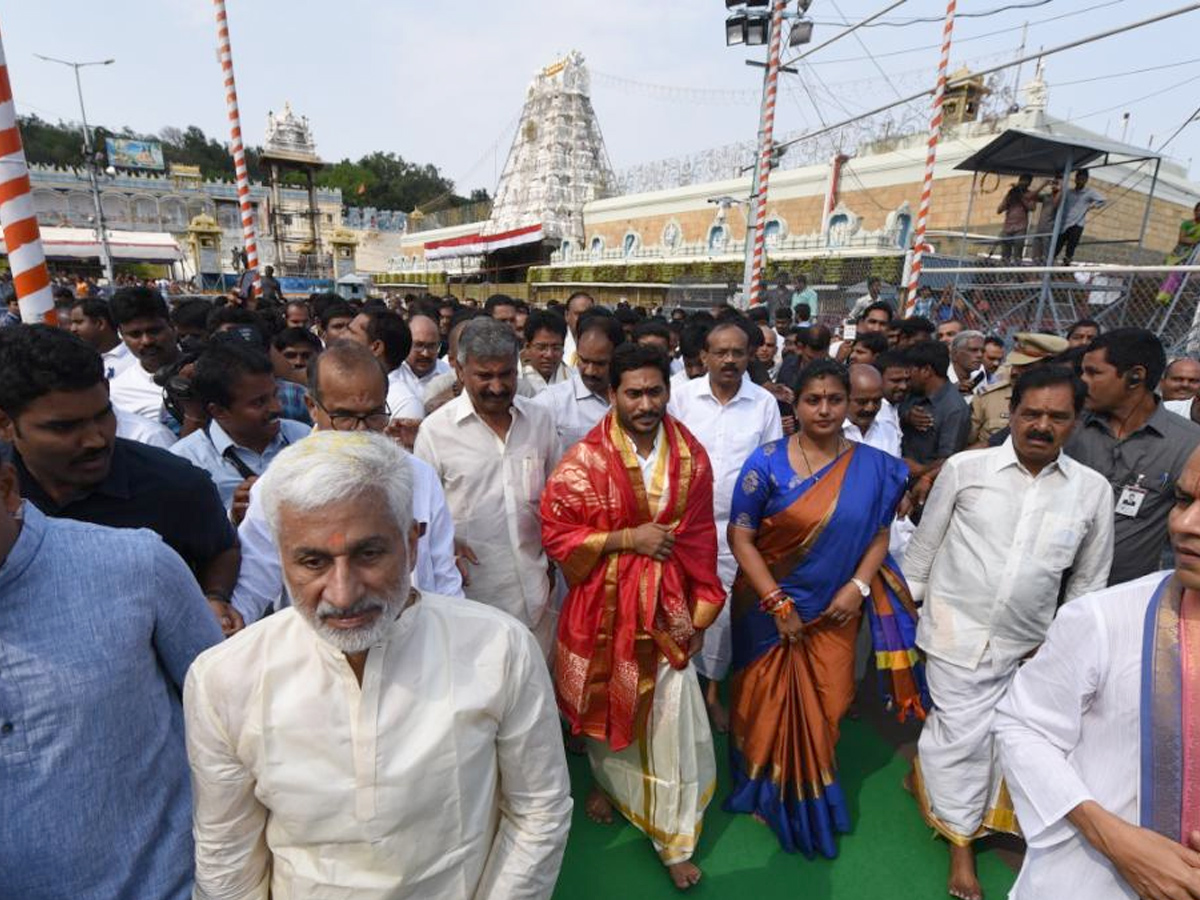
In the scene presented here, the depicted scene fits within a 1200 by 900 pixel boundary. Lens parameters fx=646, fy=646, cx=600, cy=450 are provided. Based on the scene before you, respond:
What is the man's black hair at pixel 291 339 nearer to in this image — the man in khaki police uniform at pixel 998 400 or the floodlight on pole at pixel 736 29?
the man in khaki police uniform at pixel 998 400

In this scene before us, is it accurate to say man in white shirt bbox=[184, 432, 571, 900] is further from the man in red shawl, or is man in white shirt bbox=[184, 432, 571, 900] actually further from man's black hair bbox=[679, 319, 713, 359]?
man's black hair bbox=[679, 319, 713, 359]

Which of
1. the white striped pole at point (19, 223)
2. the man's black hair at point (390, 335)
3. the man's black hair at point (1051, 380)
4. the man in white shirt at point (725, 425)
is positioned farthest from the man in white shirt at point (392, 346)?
the man's black hair at point (1051, 380)

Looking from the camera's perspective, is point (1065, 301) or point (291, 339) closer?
point (291, 339)

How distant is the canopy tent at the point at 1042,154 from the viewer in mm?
7949

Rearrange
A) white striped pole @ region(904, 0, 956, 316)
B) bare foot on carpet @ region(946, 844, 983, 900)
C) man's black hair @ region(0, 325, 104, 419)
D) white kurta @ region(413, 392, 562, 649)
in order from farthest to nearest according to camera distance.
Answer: white striped pole @ region(904, 0, 956, 316) → white kurta @ region(413, 392, 562, 649) → bare foot on carpet @ region(946, 844, 983, 900) → man's black hair @ region(0, 325, 104, 419)

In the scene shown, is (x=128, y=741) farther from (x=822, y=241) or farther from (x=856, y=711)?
(x=822, y=241)

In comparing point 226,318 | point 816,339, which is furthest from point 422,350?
point 816,339

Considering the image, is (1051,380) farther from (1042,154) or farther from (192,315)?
(1042,154)

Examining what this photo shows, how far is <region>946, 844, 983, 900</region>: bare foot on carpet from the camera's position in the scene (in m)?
2.45

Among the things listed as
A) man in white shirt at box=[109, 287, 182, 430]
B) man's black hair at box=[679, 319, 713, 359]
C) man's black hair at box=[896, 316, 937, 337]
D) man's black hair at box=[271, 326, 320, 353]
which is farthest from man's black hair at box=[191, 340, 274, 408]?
man's black hair at box=[896, 316, 937, 337]

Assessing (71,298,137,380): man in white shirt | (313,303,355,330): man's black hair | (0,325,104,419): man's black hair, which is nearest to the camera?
(0,325,104,419): man's black hair

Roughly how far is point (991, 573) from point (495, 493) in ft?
6.46

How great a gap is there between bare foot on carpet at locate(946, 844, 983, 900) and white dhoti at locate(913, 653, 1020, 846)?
0.14ft

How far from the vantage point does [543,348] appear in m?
4.48
